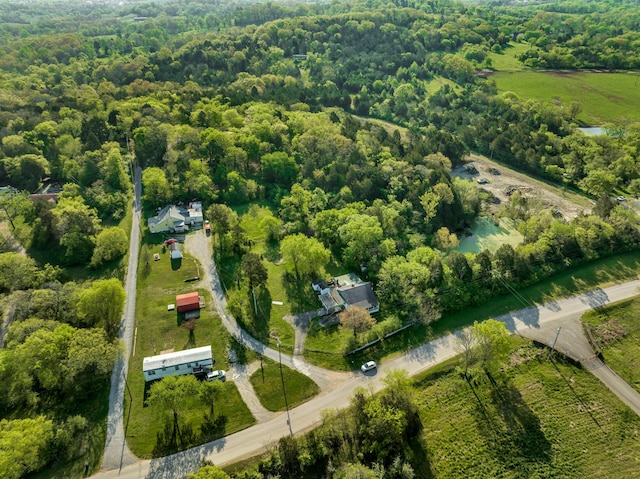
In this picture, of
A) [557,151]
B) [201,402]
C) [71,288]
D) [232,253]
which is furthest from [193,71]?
[201,402]

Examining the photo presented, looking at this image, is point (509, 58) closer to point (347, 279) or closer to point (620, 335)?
point (620, 335)

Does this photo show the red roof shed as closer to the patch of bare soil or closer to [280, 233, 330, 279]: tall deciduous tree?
[280, 233, 330, 279]: tall deciduous tree

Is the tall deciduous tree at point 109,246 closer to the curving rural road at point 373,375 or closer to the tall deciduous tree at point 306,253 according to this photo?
the curving rural road at point 373,375

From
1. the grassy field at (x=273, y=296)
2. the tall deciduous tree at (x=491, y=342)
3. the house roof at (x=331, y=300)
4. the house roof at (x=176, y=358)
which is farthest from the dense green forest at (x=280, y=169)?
the tall deciduous tree at (x=491, y=342)

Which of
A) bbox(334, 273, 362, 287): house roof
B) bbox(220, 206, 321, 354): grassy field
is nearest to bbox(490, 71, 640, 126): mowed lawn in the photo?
bbox(334, 273, 362, 287): house roof

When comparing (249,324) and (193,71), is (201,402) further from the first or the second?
(193,71)

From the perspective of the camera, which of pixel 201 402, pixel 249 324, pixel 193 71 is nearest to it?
pixel 201 402

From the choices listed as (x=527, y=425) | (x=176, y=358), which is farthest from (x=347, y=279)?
(x=527, y=425)
